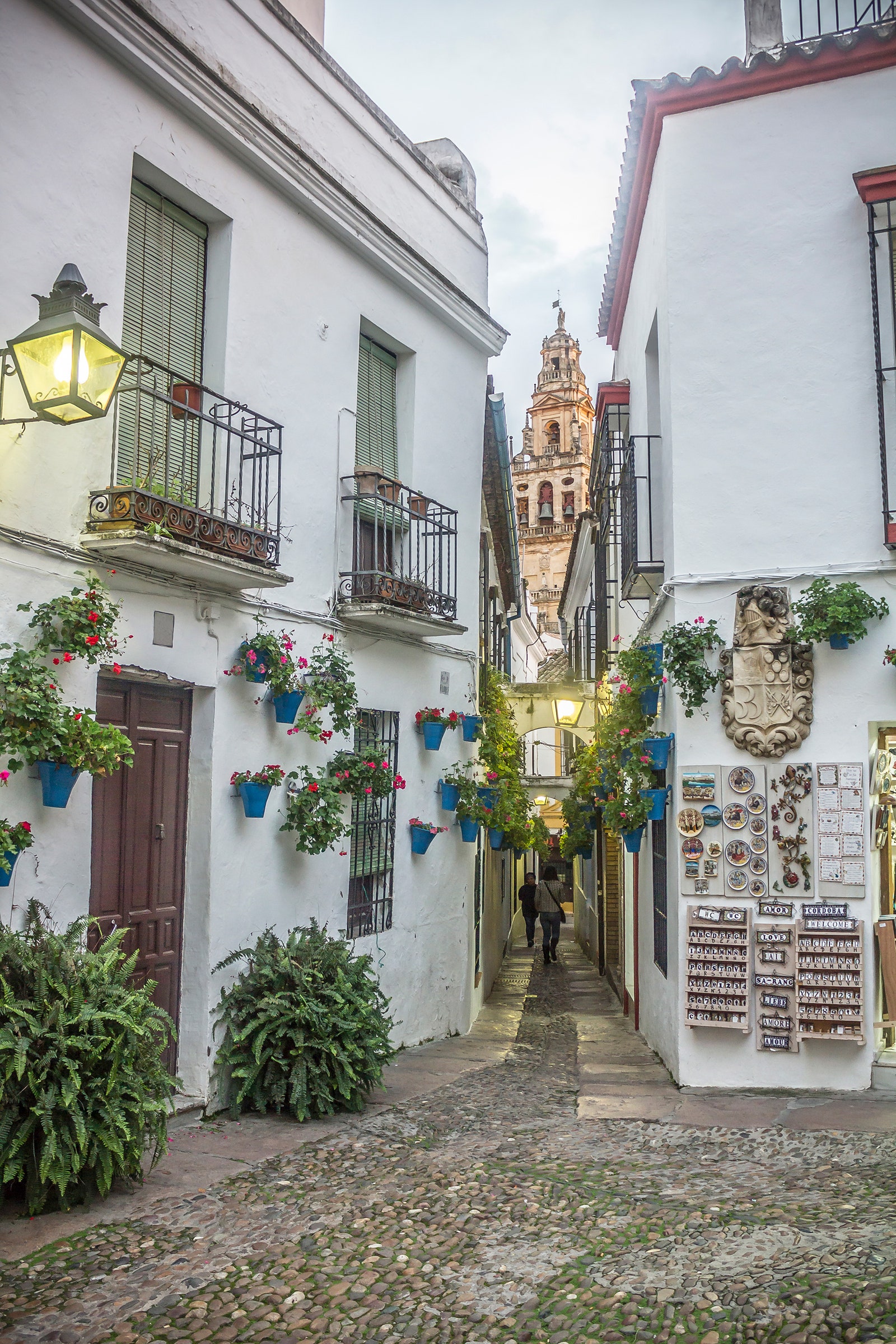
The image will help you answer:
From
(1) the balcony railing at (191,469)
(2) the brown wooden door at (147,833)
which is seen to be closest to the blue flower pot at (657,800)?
(1) the balcony railing at (191,469)

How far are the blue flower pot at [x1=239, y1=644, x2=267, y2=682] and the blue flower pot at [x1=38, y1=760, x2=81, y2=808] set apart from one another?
1807 millimetres

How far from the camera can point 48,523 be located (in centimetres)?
537

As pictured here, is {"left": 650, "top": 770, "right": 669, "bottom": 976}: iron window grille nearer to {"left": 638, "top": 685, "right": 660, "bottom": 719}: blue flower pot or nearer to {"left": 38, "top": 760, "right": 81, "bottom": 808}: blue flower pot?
{"left": 638, "top": 685, "right": 660, "bottom": 719}: blue flower pot

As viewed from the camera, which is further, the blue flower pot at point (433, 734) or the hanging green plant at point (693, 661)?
the blue flower pot at point (433, 734)

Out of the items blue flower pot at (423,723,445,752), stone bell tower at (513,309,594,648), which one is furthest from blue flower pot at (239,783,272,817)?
stone bell tower at (513,309,594,648)

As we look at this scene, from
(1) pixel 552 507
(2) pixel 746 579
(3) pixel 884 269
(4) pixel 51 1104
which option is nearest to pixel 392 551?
(2) pixel 746 579

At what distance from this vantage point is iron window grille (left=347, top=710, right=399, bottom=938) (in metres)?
8.20

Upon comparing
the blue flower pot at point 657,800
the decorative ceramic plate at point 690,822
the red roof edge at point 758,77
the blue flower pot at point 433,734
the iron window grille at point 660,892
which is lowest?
the iron window grille at point 660,892

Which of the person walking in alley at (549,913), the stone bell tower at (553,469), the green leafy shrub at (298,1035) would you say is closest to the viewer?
the green leafy shrub at (298,1035)

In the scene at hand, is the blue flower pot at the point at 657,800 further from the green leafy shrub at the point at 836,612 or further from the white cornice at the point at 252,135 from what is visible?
the white cornice at the point at 252,135

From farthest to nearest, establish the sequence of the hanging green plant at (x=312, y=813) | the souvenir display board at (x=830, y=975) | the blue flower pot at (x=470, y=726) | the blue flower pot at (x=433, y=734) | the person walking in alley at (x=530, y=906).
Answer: the person walking in alley at (x=530, y=906), the blue flower pot at (x=470, y=726), the blue flower pot at (x=433, y=734), the hanging green plant at (x=312, y=813), the souvenir display board at (x=830, y=975)

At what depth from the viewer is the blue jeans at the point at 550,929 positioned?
18.6 m

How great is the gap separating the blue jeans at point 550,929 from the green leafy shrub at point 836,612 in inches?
483

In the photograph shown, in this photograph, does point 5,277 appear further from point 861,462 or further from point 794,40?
point 794,40
